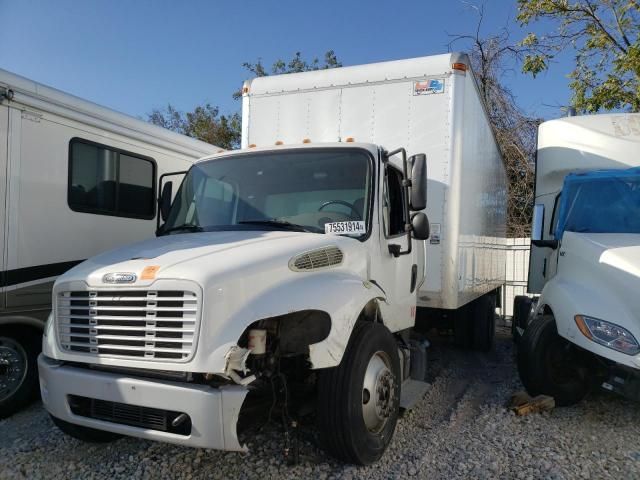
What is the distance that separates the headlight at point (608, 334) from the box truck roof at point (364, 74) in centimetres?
277

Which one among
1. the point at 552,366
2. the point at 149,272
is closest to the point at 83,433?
the point at 149,272

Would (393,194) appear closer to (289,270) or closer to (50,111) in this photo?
(289,270)

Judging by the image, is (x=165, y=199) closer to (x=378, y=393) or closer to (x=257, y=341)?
(x=257, y=341)

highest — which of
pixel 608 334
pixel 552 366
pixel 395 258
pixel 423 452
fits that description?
pixel 395 258

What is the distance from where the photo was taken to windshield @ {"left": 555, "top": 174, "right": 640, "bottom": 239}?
543 cm

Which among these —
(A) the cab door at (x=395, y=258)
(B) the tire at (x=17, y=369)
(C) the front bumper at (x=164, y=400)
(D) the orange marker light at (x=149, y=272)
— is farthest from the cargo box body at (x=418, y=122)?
(B) the tire at (x=17, y=369)

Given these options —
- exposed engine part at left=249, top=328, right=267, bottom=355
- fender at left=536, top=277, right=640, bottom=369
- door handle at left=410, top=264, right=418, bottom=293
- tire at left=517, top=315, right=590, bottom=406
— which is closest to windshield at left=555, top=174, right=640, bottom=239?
fender at left=536, top=277, right=640, bottom=369

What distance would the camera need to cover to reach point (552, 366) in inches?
184

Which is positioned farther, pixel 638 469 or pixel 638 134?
pixel 638 134

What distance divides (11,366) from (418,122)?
180 inches

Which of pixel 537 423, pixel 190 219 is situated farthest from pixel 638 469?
pixel 190 219

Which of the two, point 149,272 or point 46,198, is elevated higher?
point 46,198

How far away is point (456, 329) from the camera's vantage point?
23.8 feet

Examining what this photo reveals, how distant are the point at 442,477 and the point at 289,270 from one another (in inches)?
70.1
